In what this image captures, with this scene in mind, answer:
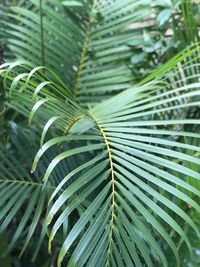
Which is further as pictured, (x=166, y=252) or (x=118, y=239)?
(x=166, y=252)

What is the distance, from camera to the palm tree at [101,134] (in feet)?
2.18

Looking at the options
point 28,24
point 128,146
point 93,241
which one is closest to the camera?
point 93,241

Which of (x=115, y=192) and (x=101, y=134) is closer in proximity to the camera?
(x=115, y=192)

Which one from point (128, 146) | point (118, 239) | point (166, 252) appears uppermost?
point (128, 146)

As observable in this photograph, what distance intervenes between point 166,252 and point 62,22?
0.77m

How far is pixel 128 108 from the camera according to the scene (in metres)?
0.90

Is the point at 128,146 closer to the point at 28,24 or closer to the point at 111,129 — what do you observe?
the point at 111,129

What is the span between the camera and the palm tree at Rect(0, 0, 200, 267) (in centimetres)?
67

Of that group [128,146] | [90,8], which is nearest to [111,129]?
[128,146]

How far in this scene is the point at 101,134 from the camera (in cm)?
80

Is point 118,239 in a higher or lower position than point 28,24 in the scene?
lower

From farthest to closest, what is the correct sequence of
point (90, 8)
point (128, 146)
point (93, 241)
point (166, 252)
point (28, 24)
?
1. point (90, 8)
2. point (28, 24)
3. point (166, 252)
4. point (128, 146)
5. point (93, 241)

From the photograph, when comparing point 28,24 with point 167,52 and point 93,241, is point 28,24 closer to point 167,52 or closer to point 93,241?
point 167,52

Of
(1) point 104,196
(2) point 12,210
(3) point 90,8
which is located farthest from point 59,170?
(3) point 90,8
